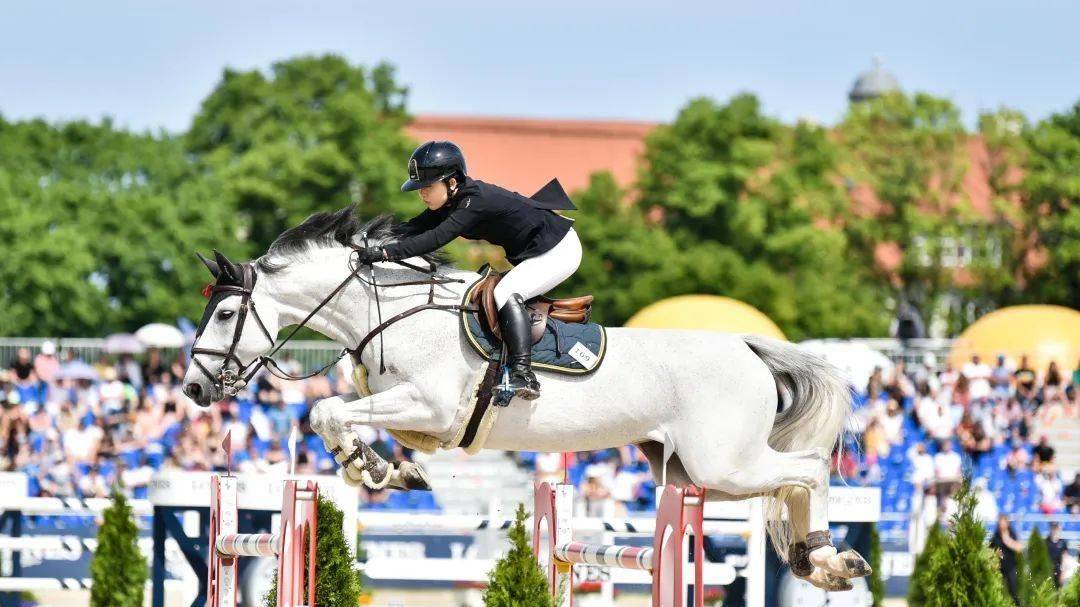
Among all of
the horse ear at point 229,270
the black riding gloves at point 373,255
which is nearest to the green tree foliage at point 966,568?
the black riding gloves at point 373,255

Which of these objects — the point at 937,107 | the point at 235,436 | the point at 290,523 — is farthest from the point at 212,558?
the point at 937,107

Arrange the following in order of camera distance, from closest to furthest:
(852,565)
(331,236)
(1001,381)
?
1. (852,565)
2. (331,236)
3. (1001,381)

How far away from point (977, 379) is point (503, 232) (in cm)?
1463

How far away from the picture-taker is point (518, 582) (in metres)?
6.14

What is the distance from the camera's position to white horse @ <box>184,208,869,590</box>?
263 inches

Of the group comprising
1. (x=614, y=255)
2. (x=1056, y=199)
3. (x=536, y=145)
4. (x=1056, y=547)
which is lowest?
(x=1056, y=547)

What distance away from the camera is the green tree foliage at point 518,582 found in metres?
6.09

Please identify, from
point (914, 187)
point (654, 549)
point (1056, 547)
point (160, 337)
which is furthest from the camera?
point (914, 187)

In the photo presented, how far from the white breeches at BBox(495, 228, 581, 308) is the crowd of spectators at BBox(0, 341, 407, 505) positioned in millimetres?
7004

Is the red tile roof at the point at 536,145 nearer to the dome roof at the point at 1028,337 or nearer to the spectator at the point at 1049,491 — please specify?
the dome roof at the point at 1028,337

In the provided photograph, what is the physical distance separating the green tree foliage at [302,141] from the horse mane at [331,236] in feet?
100

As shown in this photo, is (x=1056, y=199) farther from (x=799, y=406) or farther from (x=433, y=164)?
(x=433, y=164)

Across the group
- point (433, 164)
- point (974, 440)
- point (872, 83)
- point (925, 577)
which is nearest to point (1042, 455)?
point (974, 440)

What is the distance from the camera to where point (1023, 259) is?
4644cm
